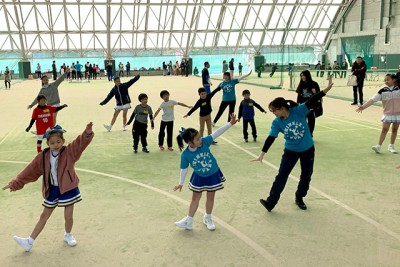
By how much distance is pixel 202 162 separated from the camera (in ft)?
17.0

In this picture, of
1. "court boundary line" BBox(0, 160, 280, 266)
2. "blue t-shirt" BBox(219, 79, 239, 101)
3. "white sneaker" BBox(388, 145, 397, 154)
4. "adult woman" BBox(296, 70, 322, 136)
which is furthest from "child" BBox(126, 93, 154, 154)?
"white sneaker" BBox(388, 145, 397, 154)

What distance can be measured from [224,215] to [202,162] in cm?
113

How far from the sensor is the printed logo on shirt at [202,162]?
203 inches

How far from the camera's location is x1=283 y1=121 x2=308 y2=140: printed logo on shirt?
18.5 feet

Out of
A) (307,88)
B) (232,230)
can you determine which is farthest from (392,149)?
(232,230)

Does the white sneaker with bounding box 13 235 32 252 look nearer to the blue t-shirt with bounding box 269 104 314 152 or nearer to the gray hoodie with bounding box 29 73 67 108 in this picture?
the blue t-shirt with bounding box 269 104 314 152

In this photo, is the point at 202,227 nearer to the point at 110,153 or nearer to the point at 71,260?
the point at 71,260

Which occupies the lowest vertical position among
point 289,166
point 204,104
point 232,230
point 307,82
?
point 232,230

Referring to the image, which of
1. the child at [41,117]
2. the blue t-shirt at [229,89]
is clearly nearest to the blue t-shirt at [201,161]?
the child at [41,117]

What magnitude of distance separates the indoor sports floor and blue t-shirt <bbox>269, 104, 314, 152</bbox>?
969mm

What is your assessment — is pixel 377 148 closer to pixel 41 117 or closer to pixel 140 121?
pixel 140 121

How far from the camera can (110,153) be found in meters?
9.99

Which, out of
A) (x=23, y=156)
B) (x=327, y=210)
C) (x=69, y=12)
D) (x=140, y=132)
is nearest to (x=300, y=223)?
(x=327, y=210)

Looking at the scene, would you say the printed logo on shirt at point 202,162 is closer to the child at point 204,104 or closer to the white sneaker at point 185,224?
the white sneaker at point 185,224
